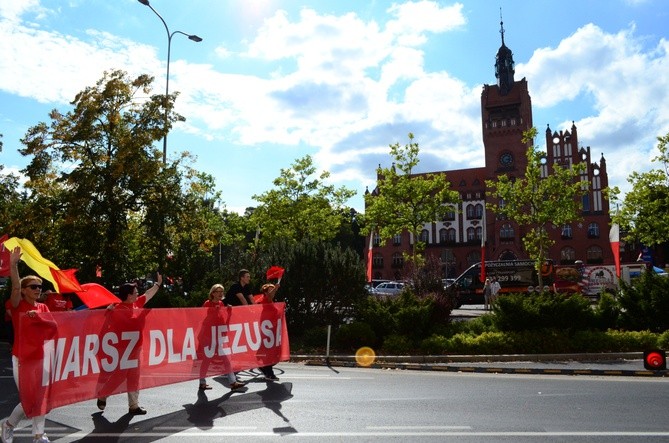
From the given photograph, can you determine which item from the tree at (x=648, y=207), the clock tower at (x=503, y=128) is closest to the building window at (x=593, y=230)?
the clock tower at (x=503, y=128)

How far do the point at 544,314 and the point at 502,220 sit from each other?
6235 centimetres

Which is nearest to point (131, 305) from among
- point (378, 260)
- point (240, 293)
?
point (240, 293)

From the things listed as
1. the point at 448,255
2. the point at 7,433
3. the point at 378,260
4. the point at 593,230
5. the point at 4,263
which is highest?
the point at 593,230

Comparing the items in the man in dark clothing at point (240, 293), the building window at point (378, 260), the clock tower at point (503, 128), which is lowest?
the man in dark clothing at point (240, 293)

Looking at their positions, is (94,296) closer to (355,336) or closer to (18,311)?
(18,311)

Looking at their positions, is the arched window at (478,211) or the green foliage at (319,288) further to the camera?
the arched window at (478,211)

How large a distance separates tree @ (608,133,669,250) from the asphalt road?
19.1 m

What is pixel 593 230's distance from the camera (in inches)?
2662

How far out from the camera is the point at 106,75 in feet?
59.5

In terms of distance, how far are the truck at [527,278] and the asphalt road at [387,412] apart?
2701 centimetres

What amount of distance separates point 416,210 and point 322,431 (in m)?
30.8

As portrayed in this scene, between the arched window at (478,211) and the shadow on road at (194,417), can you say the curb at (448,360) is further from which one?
the arched window at (478,211)

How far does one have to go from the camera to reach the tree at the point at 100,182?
1661 cm

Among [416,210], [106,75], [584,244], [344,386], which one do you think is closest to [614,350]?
[344,386]
